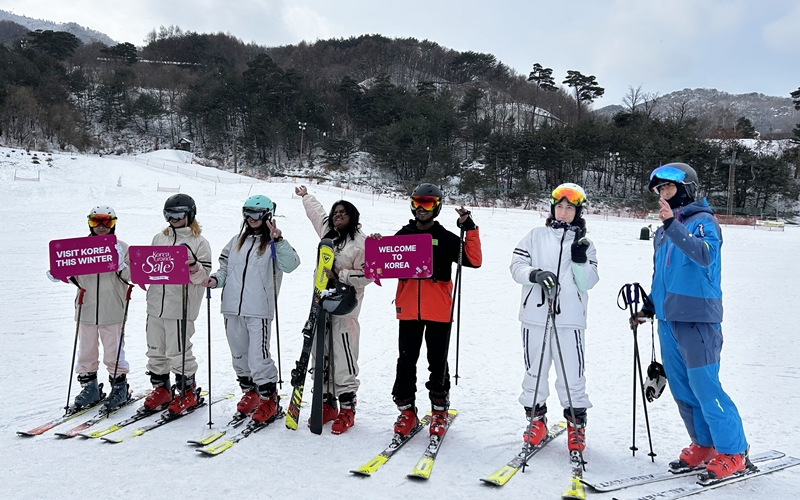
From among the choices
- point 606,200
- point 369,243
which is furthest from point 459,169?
point 369,243

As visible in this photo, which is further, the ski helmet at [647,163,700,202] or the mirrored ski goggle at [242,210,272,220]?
the mirrored ski goggle at [242,210,272,220]

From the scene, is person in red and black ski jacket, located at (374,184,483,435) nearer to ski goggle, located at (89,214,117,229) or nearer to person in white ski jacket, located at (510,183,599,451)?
person in white ski jacket, located at (510,183,599,451)

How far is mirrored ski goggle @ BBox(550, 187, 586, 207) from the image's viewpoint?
3809mm

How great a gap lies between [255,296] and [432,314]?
152cm

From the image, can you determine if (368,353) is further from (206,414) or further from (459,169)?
(459,169)

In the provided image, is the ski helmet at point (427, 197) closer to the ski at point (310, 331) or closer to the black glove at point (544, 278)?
the ski at point (310, 331)

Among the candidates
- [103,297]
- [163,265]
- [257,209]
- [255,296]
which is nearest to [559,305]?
[255,296]

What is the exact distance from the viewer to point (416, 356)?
4121 mm

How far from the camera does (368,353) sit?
6.49 meters

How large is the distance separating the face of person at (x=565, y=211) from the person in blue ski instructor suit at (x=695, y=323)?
24.0 inches

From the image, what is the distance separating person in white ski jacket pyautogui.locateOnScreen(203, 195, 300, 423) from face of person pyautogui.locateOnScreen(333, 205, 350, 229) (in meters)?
0.46

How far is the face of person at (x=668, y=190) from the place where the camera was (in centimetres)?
361

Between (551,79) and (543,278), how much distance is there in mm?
86337

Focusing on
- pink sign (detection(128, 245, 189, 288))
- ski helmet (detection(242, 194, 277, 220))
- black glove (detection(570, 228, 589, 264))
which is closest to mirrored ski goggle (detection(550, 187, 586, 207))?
black glove (detection(570, 228, 589, 264))
